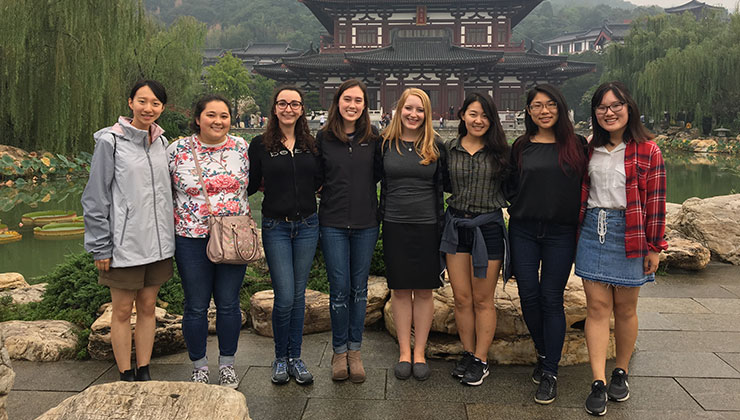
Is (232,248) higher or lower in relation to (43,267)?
higher

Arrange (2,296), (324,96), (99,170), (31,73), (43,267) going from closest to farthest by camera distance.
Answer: (99,170) < (2,296) < (43,267) < (31,73) < (324,96)

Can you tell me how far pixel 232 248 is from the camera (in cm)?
244

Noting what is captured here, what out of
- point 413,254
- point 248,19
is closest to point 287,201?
point 413,254

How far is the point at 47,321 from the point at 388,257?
2147mm

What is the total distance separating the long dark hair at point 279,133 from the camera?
2.60 metres

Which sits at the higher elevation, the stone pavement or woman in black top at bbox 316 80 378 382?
woman in black top at bbox 316 80 378 382

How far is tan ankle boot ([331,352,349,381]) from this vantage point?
8.99ft

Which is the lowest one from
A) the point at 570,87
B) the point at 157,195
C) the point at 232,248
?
the point at 232,248

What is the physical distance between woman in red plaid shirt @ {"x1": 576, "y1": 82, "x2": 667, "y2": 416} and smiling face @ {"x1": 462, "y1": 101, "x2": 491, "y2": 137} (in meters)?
0.51

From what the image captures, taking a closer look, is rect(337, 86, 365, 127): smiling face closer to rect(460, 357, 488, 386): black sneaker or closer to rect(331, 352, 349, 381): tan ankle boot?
rect(331, 352, 349, 381): tan ankle boot

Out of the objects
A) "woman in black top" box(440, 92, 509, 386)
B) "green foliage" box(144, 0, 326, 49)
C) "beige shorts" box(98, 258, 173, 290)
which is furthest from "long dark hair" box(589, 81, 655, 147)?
"green foliage" box(144, 0, 326, 49)

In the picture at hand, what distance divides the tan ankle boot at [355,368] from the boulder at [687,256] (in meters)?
3.57

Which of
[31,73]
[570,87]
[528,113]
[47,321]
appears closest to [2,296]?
[47,321]

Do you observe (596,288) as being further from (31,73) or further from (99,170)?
(31,73)
